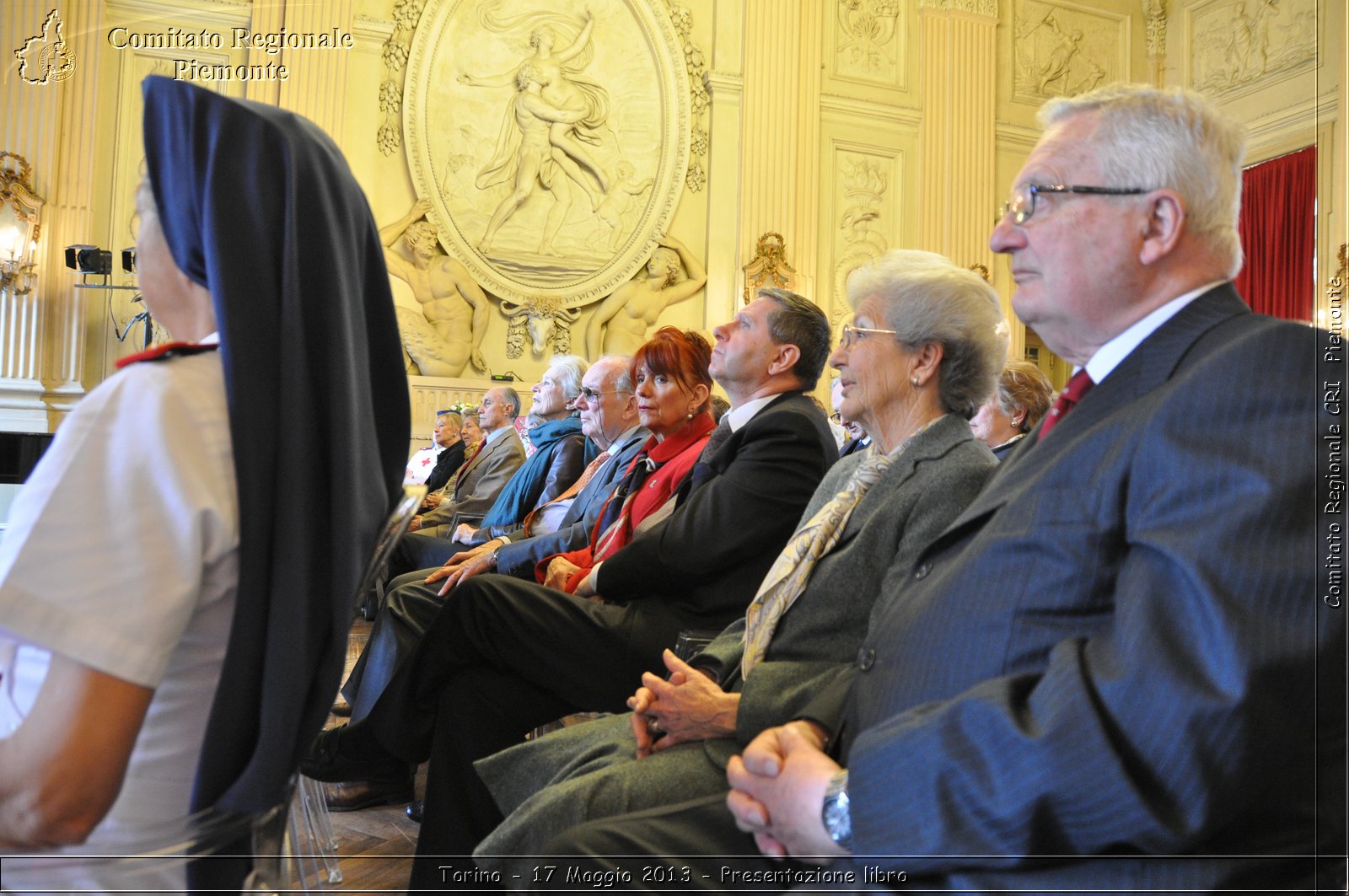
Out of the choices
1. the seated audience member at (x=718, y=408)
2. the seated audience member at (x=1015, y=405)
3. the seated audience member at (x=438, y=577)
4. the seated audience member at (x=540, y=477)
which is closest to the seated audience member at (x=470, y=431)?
the seated audience member at (x=540, y=477)

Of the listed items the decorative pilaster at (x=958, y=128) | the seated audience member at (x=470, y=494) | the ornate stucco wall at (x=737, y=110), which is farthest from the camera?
the decorative pilaster at (x=958, y=128)

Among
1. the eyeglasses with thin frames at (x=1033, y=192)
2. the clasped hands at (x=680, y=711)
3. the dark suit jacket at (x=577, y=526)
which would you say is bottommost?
the clasped hands at (x=680, y=711)

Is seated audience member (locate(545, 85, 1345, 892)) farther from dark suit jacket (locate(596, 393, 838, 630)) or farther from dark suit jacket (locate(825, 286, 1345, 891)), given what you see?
dark suit jacket (locate(596, 393, 838, 630))

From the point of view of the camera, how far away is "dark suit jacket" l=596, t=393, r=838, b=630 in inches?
91.0

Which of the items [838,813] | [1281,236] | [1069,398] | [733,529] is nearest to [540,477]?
[733,529]

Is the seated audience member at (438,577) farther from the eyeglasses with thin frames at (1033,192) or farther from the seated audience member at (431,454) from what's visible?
the seated audience member at (431,454)

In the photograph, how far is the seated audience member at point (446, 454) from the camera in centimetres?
736

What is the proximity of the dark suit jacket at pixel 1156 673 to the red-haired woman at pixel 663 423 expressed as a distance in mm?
1857

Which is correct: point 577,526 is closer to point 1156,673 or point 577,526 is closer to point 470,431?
point 1156,673

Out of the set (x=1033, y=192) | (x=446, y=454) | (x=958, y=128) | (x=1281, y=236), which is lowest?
(x=446, y=454)

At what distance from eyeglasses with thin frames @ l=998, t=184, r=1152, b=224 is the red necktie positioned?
216 millimetres

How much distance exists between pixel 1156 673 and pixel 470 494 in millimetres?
5272

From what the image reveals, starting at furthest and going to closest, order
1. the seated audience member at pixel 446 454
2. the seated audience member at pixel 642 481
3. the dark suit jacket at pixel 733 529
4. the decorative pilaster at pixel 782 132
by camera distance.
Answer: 1. the decorative pilaster at pixel 782 132
2. the seated audience member at pixel 446 454
3. the seated audience member at pixel 642 481
4. the dark suit jacket at pixel 733 529

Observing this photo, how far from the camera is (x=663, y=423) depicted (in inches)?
126
